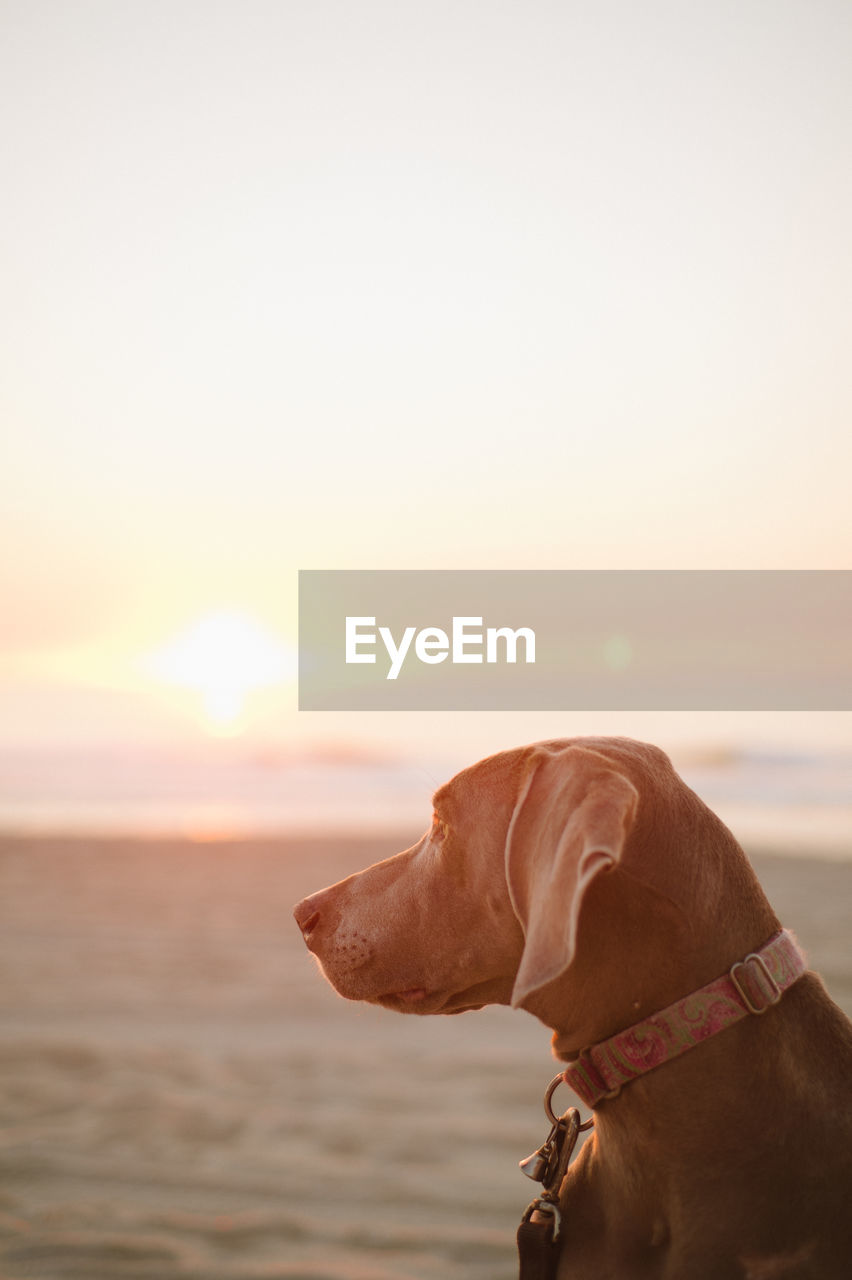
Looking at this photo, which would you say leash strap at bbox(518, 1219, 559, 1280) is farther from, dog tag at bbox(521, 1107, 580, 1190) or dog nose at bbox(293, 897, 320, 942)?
dog nose at bbox(293, 897, 320, 942)

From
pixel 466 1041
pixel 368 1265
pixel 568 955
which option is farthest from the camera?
pixel 466 1041

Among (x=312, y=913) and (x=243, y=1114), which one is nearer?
(x=312, y=913)

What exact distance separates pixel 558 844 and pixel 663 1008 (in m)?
0.55

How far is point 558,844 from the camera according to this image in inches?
91.5

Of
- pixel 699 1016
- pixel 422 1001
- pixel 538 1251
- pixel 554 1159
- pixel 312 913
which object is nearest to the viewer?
pixel 699 1016

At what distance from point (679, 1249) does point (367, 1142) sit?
9.93ft

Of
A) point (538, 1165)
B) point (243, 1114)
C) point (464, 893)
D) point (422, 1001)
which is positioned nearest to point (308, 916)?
point (422, 1001)

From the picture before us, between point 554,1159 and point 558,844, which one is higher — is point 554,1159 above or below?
below

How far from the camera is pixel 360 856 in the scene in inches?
624

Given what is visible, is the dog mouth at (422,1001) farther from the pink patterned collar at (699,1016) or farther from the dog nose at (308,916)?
the pink patterned collar at (699,1016)

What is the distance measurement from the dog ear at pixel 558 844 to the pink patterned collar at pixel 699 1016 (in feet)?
1.26

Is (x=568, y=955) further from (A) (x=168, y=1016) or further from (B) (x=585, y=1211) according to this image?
(A) (x=168, y=1016)

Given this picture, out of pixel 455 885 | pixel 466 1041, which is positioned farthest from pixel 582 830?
pixel 466 1041

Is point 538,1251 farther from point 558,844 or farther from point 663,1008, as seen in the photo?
point 558,844
